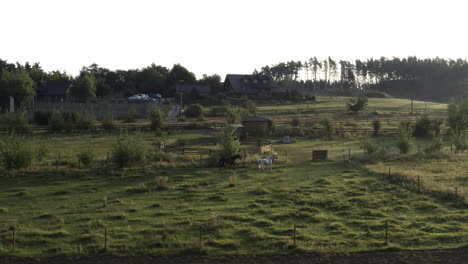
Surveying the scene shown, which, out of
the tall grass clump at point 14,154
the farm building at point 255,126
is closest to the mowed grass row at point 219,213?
the tall grass clump at point 14,154

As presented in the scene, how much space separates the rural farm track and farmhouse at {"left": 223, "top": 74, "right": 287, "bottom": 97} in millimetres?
100585

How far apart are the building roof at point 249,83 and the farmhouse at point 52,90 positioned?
3956 cm

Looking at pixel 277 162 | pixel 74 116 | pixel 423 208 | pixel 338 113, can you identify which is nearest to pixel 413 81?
pixel 338 113

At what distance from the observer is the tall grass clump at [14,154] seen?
31.3 metres

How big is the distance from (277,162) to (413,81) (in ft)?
489

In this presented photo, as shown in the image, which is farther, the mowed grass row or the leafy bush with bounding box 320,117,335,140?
the leafy bush with bounding box 320,117,335,140

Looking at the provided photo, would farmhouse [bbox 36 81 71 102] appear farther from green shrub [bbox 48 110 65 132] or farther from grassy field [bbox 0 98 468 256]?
grassy field [bbox 0 98 468 256]

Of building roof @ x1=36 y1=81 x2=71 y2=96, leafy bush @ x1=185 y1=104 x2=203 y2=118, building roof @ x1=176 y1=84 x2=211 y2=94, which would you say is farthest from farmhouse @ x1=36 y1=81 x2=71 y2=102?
leafy bush @ x1=185 y1=104 x2=203 y2=118

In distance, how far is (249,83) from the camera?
119m

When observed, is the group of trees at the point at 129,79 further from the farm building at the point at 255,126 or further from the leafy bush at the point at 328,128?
the leafy bush at the point at 328,128

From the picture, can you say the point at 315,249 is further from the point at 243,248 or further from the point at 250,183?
the point at 250,183

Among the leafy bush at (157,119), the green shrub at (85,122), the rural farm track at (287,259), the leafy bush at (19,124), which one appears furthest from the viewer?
the green shrub at (85,122)

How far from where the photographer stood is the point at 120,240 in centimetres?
1706

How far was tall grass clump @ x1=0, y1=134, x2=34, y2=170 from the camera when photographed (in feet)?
103
